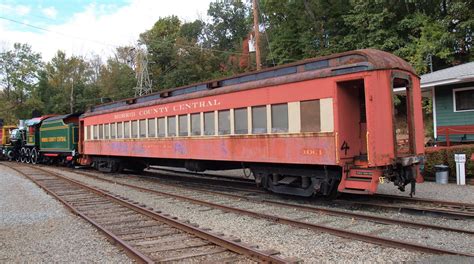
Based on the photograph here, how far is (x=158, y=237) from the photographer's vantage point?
6.96 meters

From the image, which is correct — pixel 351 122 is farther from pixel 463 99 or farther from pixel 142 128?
pixel 463 99

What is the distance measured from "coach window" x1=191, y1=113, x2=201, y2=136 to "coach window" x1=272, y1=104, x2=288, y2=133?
3.11 metres

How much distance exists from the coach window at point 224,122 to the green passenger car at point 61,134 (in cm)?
1375

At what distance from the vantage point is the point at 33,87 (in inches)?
2589

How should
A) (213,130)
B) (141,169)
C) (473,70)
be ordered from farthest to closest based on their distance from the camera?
(141,169)
(473,70)
(213,130)

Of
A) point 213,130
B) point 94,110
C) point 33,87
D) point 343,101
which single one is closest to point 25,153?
point 94,110

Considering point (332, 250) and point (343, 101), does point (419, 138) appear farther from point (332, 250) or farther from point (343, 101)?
point (332, 250)

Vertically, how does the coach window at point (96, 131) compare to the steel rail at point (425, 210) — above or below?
above

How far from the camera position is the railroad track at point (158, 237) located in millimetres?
5660

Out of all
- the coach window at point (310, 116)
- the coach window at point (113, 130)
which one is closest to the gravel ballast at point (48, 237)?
the coach window at point (310, 116)

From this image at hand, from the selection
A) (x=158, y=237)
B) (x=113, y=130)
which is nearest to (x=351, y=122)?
(x=158, y=237)

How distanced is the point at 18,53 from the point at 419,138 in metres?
70.6

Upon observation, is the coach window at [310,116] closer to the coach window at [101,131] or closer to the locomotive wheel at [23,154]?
the coach window at [101,131]

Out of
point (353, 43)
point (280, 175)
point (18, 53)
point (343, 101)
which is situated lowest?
point (280, 175)
